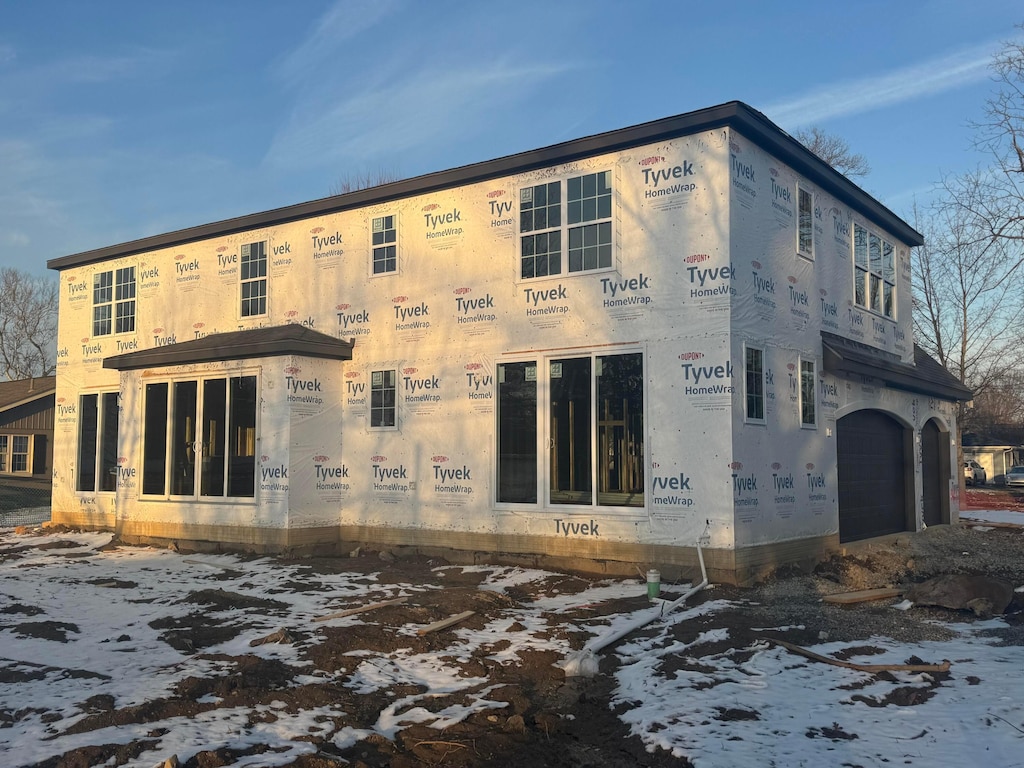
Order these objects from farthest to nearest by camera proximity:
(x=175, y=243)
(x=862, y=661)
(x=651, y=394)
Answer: (x=175, y=243) < (x=651, y=394) < (x=862, y=661)

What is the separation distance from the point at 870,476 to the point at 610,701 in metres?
10.9

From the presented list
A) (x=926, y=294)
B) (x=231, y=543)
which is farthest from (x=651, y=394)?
(x=926, y=294)

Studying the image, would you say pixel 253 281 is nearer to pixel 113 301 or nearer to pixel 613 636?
pixel 113 301

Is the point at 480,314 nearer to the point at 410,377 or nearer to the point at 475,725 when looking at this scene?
the point at 410,377

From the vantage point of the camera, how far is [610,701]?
6328mm

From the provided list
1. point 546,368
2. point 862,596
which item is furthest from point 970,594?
point 546,368

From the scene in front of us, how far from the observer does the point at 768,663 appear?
22.8 feet

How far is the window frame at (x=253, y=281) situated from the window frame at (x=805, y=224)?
9.84 meters

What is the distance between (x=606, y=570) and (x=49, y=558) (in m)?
→ 9.57

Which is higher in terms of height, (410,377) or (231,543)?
(410,377)

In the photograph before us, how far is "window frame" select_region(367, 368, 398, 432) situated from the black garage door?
7.66m

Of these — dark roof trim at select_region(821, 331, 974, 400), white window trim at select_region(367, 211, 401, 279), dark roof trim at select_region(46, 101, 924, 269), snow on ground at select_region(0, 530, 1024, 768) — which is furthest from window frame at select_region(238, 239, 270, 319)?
dark roof trim at select_region(821, 331, 974, 400)

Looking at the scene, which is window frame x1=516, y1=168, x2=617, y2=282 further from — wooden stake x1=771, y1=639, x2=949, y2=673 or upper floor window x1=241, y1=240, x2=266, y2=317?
wooden stake x1=771, y1=639, x2=949, y2=673

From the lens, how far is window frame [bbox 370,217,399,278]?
14.4m
